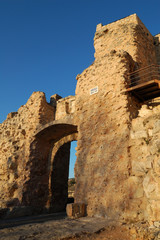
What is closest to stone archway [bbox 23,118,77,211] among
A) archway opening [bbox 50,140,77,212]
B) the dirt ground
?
archway opening [bbox 50,140,77,212]

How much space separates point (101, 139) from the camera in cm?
555

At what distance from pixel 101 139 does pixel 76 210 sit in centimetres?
194

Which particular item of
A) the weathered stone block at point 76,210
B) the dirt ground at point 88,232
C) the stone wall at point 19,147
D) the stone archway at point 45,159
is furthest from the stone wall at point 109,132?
the stone wall at point 19,147

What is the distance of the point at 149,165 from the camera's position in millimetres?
4129

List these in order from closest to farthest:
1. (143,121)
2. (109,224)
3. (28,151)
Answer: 1. (109,224)
2. (143,121)
3. (28,151)

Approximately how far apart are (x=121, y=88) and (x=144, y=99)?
3.28 feet

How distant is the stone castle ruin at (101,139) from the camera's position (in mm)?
4445

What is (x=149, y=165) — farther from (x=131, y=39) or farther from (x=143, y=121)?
(x=131, y=39)

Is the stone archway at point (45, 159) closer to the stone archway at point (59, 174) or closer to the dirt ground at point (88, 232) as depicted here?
the stone archway at point (59, 174)

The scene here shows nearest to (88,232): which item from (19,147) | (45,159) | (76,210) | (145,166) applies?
(76,210)

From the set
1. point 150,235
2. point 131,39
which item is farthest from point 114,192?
point 131,39

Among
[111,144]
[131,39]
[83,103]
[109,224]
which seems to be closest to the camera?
[109,224]

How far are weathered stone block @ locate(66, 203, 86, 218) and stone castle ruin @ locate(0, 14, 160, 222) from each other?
0.54 ft

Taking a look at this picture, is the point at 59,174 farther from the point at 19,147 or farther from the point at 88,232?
the point at 88,232
